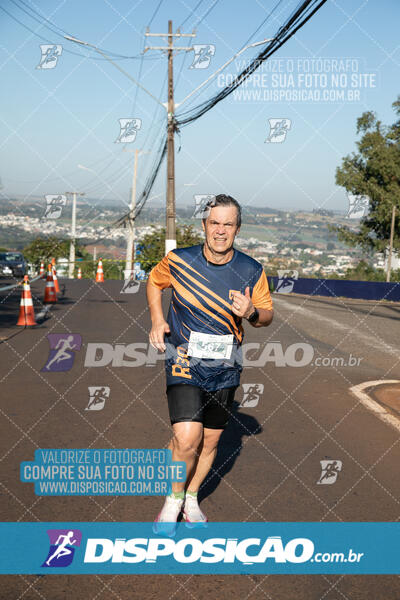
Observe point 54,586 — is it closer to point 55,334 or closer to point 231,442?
point 231,442

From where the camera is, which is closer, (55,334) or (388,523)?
(388,523)

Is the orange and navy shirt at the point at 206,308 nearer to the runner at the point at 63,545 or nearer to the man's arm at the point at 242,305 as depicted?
the man's arm at the point at 242,305

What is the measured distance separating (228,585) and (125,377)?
551 cm

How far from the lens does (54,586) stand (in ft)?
10.6

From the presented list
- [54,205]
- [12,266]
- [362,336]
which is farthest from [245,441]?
[12,266]

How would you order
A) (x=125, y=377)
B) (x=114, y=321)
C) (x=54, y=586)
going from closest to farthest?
(x=54, y=586) < (x=125, y=377) < (x=114, y=321)

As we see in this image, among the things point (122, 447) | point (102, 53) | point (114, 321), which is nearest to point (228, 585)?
point (122, 447)

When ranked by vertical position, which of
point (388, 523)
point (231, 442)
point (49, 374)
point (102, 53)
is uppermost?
point (102, 53)

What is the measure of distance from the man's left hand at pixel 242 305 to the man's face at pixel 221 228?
0.36 metres

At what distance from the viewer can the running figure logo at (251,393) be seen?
740cm

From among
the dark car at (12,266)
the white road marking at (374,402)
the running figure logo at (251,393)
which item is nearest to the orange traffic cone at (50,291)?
the running figure logo at (251,393)

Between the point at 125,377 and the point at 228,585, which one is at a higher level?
the point at 228,585

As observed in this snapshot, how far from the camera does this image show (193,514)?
3.96m

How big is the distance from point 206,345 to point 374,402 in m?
4.40
